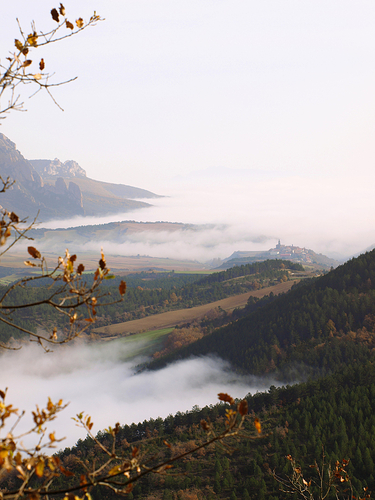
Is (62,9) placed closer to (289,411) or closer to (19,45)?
(19,45)

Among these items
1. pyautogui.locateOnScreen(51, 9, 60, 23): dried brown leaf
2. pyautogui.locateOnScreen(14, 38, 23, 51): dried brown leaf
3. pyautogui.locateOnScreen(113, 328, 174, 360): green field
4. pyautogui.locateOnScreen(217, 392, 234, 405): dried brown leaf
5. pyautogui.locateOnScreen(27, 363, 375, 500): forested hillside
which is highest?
pyautogui.locateOnScreen(51, 9, 60, 23): dried brown leaf

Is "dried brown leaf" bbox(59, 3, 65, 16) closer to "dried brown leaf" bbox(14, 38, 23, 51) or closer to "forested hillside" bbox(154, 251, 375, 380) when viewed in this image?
"dried brown leaf" bbox(14, 38, 23, 51)

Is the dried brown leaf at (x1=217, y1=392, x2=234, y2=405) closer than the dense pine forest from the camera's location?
Yes

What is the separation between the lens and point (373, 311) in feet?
420

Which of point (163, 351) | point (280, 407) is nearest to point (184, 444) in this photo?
point (280, 407)

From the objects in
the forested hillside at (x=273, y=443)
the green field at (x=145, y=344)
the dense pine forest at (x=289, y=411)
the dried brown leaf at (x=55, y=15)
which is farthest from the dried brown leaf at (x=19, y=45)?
the green field at (x=145, y=344)

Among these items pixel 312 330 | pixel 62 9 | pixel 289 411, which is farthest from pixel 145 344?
pixel 62 9

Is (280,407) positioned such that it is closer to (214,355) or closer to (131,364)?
(214,355)

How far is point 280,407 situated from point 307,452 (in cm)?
2109

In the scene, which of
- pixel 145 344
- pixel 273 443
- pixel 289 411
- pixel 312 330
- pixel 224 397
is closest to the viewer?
pixel 224 397

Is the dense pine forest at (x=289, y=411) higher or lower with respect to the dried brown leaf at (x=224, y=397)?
lower

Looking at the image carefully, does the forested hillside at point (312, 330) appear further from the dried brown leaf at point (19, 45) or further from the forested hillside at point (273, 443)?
the dried brown leaf at point (19, 45)

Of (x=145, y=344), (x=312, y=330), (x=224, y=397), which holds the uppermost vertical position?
(x=224, y=397)

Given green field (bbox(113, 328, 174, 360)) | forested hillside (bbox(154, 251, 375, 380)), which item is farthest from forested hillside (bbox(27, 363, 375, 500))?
green field (bbox(113, 328, 174, 360))
